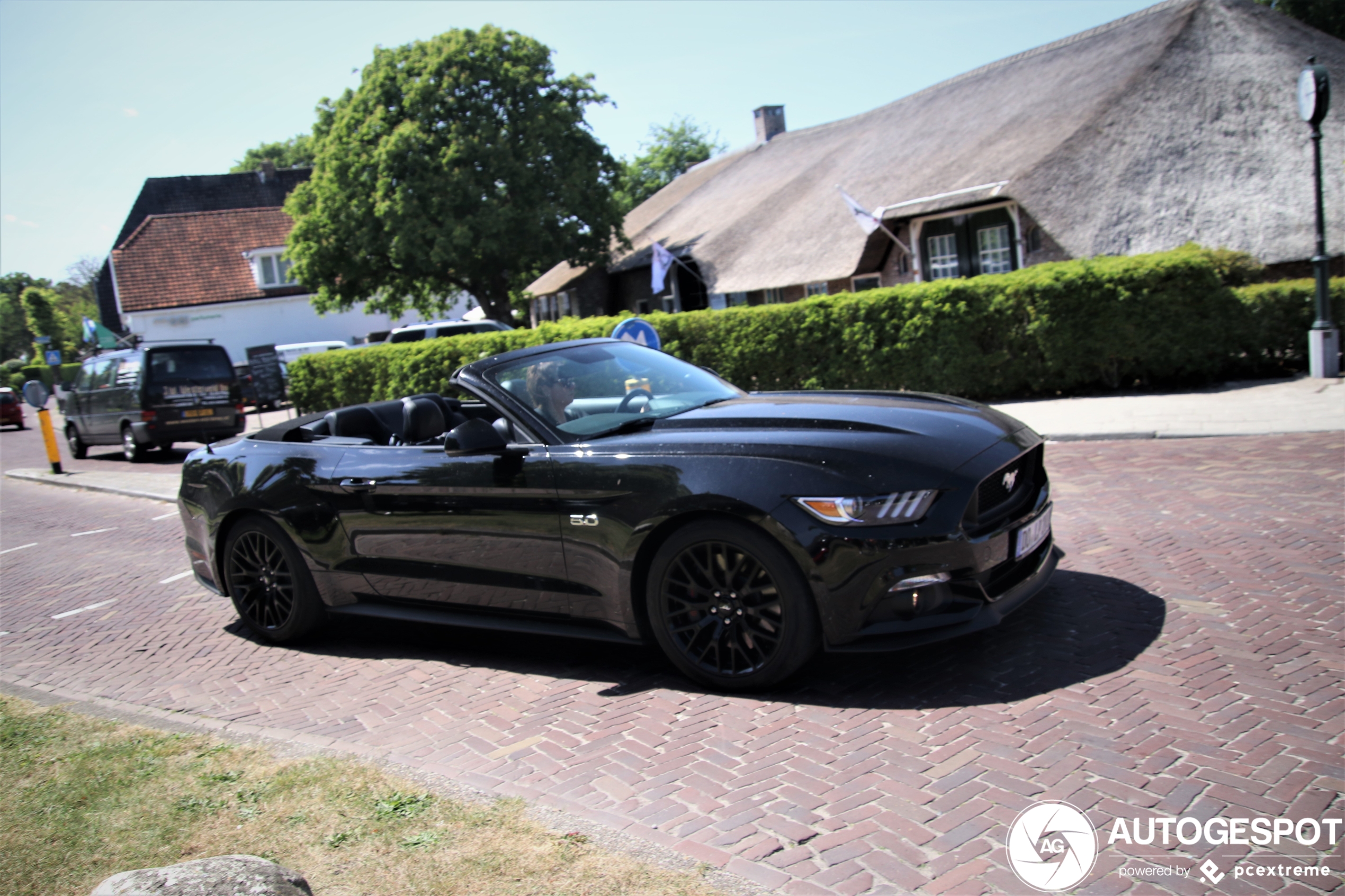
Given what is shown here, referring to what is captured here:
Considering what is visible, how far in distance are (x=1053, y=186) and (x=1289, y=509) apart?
49.7ft

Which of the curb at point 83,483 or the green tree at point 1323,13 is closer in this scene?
the curb at point 83,483

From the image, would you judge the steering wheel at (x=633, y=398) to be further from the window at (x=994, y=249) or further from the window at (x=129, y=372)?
the window at (x=994, y=249)

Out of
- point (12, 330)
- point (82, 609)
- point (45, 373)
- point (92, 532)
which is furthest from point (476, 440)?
point (12, 330)

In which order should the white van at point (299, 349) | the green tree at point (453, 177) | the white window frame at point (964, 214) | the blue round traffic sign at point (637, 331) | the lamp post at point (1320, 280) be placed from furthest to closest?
the white van at point (299, 349)
the green tree at point (453, 177)
the white window frame at point (964, 214)
the lamp post at point (1320, 280)
the blue round traffic sign at point (637, 331)

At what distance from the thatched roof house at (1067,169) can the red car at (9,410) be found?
78.7ft

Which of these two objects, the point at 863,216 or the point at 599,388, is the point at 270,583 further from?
the point at 863,216

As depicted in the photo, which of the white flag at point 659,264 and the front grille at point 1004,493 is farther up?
the white flag at point 659,264

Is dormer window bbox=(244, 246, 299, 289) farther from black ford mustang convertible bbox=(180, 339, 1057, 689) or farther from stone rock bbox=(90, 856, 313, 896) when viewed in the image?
stone rock bbox=(90, 856, 313, 896)

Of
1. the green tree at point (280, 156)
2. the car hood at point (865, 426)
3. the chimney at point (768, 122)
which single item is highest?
the green tree at point (280, 156)

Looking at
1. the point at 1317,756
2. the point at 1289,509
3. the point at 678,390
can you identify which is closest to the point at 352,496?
the point at 678,390

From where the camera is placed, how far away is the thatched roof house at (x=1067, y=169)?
1786cm

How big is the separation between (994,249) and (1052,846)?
21.1 meters

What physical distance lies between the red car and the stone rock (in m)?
38.2

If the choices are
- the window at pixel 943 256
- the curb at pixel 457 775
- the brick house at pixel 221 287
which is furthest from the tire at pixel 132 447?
the brick house at pixel 221 287
